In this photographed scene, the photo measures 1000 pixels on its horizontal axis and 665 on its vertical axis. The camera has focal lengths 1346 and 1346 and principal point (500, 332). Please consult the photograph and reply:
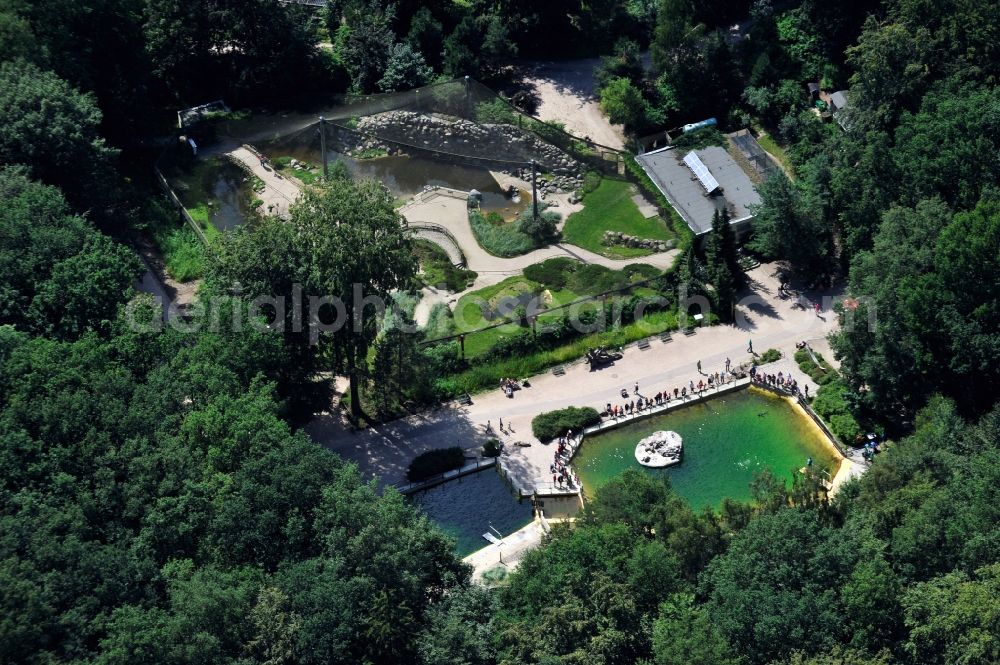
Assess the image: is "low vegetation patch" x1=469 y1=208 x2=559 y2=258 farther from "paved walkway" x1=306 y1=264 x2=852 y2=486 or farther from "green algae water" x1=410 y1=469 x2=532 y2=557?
"green algae water" x1=410 y1=469 x2=532 y2=557

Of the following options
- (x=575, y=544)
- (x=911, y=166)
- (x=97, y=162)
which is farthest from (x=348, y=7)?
(x=575, y=544)

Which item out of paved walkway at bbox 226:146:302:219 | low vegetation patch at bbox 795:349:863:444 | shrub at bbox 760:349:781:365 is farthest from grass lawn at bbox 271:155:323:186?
low vegetation patch at bbox 795:349:863:444

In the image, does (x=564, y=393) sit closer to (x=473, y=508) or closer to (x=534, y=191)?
(x=473, y=508)

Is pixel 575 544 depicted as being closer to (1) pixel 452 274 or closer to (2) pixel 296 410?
(2) pixel 296 410

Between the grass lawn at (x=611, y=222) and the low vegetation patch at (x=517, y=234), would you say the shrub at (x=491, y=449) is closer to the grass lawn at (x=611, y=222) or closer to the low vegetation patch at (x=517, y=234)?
the low vegetation patch at (x=517, y=234)

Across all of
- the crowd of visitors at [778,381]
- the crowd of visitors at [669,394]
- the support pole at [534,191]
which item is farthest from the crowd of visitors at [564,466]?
the support pole at [534,191]

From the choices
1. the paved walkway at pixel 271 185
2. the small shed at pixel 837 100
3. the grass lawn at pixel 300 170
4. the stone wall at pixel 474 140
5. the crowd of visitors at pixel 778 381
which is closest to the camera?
the crowd of visitors at pixel 778 381
